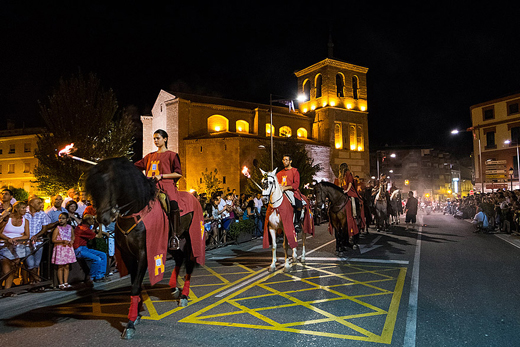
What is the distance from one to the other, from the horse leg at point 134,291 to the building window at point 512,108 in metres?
56.9

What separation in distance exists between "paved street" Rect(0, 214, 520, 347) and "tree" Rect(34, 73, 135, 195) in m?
22.4

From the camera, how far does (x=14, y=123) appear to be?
61.4m

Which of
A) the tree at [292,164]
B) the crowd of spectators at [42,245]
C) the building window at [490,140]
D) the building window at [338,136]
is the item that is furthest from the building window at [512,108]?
the crowd of spectators at [42,245]

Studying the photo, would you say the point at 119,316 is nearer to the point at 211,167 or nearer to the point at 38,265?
the point at 38,265

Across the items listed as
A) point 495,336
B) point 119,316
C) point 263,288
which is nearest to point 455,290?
point 495,336

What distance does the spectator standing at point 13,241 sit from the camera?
6938mm

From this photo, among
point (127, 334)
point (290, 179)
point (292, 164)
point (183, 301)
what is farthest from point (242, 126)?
point (127, 334)

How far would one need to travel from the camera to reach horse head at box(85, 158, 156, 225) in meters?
4.39

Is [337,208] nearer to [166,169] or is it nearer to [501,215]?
[166,169]

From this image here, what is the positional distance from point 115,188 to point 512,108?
189 feet

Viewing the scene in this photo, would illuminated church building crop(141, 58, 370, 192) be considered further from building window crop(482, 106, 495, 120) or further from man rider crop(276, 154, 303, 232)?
man rider crop(276, 154, 303, 232)

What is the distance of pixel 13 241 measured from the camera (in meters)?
7.09

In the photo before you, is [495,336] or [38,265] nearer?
[495,336]

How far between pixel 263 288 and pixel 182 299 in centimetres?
169
